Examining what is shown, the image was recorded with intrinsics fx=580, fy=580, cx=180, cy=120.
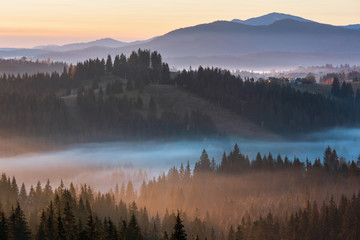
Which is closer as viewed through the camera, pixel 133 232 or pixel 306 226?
pixel 133 232

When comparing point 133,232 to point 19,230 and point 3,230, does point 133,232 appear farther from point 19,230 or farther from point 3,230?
point 3,230

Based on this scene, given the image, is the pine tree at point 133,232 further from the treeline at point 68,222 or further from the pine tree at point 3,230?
the pine tree at point 3,230

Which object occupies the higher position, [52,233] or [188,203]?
[52,233]

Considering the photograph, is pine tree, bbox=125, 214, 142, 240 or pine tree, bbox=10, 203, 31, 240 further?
pine tree, bbox=125, 214, 142, 240

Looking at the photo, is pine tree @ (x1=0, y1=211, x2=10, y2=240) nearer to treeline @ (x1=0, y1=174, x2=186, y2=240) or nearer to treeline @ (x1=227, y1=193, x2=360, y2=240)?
treeline @ (x1=0, y1=174, x2=186, y2=240)

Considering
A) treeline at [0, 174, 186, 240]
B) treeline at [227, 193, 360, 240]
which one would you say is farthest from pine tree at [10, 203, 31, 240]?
treeline at [227, 193, 360, 240]

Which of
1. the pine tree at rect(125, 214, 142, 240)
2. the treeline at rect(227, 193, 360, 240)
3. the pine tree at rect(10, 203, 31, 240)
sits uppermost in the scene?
the pine tree at rect(10, 203, 31, 240)

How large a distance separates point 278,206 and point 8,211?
82.4 m

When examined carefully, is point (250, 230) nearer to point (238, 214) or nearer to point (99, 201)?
point (238, 214)

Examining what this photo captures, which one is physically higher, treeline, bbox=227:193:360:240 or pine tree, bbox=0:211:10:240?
pine tree, bbox=0:211:10:240

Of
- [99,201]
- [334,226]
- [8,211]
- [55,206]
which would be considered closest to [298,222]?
[334,226]

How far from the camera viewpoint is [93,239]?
319ft

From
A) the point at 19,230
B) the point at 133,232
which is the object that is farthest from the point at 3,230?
the point at 133,232

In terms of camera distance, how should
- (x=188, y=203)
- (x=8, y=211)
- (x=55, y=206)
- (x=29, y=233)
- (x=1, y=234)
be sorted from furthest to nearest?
(x=188, y=203)
(x=8, y=211)
(x=55, y=206)
(x=29, y=233)
(x=1, y=234)
